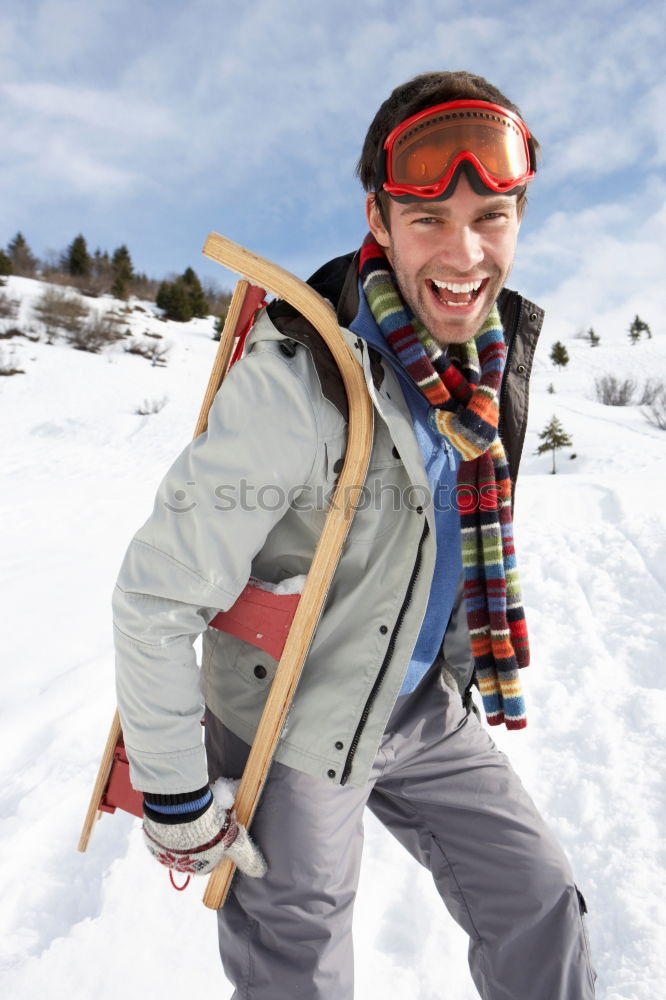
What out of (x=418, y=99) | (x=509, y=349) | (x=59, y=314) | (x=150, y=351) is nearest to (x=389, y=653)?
(x=509, y=349)

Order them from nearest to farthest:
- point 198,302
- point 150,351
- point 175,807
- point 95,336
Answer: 1. point 175,807
2. point 150,351
3. point 95,336
4. point 198,302

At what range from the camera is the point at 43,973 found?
1.69 m

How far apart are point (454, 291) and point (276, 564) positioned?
0.86 m

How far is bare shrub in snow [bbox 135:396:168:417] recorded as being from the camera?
15.5 metres

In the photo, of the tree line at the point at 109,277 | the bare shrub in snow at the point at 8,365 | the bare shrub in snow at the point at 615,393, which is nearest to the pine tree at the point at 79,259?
the tree line at the point at 109,277

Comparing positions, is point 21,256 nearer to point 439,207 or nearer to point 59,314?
point 59,314

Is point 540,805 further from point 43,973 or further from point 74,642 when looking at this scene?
point 74,642

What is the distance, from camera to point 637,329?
121 ft

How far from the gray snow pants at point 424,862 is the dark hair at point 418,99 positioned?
153 cm

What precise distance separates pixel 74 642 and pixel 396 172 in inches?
123

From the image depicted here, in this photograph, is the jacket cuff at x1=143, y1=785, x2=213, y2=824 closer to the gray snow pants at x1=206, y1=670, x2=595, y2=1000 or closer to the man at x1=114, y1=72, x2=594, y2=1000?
the man at x1=114, y1=72, x2=594, y2=1000

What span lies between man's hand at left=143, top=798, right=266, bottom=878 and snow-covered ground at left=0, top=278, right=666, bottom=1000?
0.72 meters

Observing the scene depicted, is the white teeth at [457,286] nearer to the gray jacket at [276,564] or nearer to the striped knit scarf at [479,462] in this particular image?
the striped knit scarf at [479,462]

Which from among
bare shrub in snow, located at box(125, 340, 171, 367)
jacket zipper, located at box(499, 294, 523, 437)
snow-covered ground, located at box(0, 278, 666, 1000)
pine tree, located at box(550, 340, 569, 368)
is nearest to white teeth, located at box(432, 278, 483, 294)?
jacket zipper, located at box(499, 294, 523, 437)
